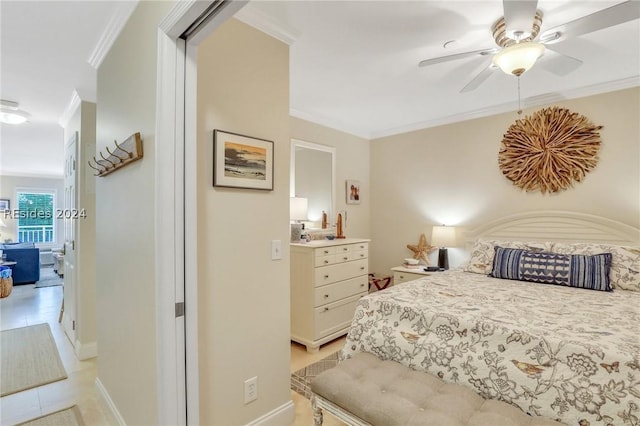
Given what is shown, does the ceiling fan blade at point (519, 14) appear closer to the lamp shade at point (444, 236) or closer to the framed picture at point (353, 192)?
the lamp shade at point (444, 236)

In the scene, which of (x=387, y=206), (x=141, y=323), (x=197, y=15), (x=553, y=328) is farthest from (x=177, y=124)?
(x=387, y=206)

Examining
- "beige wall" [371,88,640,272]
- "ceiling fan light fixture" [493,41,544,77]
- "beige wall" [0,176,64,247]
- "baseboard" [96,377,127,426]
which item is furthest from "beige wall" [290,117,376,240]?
"beige wall" [0,176,64,247]

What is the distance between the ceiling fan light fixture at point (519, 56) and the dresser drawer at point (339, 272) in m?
2.14

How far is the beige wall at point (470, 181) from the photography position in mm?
2914

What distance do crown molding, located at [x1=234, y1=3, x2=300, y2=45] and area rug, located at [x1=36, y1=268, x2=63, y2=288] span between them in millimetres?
6552

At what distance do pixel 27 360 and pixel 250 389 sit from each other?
2.43 metres

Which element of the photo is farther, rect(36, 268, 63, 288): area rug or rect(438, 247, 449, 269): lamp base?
rect(36, 268, 63, 288): area rug

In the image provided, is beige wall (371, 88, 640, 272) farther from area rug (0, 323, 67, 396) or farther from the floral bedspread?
area rug (0, 323, 67, 396)

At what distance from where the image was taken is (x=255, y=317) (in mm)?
1821

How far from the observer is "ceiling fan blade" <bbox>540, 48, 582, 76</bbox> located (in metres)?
2.01

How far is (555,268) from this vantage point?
260 cm

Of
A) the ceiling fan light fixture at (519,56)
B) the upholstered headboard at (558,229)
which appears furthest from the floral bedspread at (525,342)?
the ceiling fan light fixture at (519,56)

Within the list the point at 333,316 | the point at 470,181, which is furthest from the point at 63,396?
the point at 470,181

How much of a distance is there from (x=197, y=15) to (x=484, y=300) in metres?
2.25
